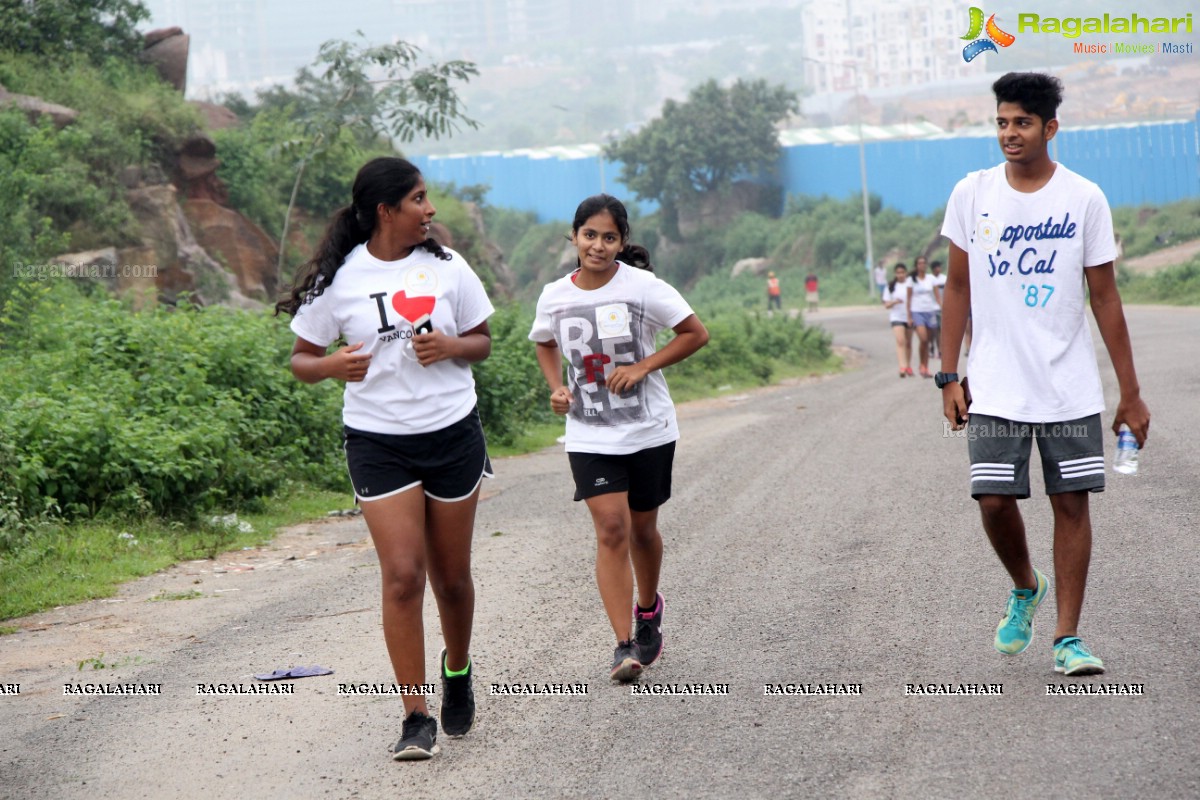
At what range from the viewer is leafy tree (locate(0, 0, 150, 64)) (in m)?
23.7

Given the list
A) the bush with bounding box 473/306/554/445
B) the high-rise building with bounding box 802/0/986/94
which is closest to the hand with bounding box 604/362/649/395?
the bush with bounding box 473/306/554/445

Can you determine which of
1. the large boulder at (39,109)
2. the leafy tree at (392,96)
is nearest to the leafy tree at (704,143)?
the leafy tree at (392,96)

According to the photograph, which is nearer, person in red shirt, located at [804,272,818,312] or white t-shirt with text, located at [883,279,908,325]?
white t-shirt with text, located at [883,279,908,325]

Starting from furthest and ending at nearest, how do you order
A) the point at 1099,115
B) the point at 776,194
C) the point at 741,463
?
1. the point at 1099,115
2. the point at 776,194
3. the point at 741,463

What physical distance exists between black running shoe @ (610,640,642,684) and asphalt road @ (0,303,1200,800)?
11cm

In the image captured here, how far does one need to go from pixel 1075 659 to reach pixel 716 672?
135 centimetres

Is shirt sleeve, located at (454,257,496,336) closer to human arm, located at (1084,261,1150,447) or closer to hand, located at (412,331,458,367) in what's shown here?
hand, located at (412,331,458,367)

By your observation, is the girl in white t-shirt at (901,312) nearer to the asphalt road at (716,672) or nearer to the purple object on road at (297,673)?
the asphalt road at (716,672)

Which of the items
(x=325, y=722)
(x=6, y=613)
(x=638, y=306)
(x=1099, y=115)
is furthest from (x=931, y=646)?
(x=1099, y=115)

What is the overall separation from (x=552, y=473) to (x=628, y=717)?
8000 millimetres

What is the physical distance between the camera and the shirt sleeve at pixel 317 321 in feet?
15.1

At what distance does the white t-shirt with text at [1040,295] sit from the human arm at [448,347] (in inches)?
73.7

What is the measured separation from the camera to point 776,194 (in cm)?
6644

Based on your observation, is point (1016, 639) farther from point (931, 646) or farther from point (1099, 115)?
point (1099, 115)
